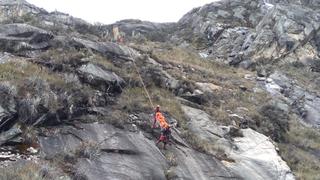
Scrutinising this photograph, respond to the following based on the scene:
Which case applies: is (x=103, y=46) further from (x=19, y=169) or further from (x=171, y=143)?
(x=19, y=169)

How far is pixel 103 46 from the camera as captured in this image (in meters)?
22.9

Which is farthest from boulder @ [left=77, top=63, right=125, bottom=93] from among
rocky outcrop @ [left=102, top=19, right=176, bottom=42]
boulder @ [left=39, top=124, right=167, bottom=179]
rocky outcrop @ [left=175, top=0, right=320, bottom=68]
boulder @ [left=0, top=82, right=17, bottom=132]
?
rocky outcrop @ [left=102, top=19, right=176, bottom=42]

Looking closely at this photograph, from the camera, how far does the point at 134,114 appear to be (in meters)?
17.5

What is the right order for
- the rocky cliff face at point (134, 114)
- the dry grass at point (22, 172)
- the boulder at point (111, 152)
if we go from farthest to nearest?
the rocky cliff face at point (134, 114) < the boulder at point (111, 152) < the dry grass at point (22, 172)

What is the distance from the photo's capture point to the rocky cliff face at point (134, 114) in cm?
1387

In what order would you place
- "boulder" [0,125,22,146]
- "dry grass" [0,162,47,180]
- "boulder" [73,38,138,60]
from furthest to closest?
1. "boulder" [73,38,138,60]
2. "boulder" [0,125,22,146]
3. "dry grass" [0,162,47,180]

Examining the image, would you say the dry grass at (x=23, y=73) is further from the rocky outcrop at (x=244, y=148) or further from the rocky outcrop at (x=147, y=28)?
the rocky outcrop at (x=147, y=28)

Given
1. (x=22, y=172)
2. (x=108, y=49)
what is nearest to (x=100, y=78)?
(x=108, y=49)

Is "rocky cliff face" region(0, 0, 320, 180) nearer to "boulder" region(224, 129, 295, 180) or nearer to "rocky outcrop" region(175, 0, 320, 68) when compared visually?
"boulder" region(224, 129, 295, 180)

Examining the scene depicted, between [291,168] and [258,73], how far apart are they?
15148mm

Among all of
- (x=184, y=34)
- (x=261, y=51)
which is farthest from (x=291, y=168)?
(x=184, y=34)

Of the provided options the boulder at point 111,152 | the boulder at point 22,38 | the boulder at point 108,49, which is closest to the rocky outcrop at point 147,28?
the boulder at point 108,49

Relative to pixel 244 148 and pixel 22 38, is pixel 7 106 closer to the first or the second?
pixel 22 38

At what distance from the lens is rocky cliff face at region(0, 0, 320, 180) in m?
13.9
